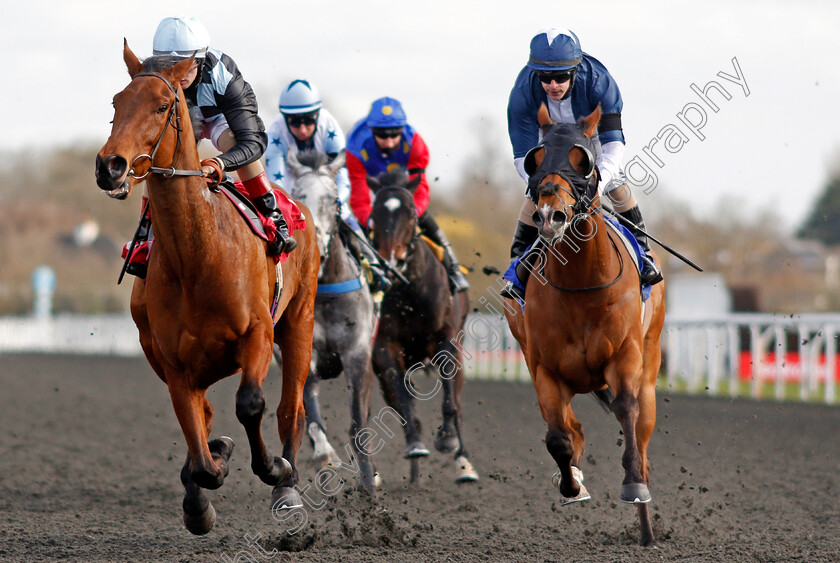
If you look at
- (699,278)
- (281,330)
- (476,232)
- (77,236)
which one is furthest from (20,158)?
(281,330)

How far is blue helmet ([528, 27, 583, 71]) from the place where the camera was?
18.1 feet

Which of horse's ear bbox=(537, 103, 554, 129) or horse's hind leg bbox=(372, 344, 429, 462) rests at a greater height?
horse's ear bbox=(537, 103, 554, 129)

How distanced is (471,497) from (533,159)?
3114 millimetres

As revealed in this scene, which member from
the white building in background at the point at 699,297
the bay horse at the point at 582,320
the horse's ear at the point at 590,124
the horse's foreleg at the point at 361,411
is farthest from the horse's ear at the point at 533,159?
the white building in background at the point at 699,297

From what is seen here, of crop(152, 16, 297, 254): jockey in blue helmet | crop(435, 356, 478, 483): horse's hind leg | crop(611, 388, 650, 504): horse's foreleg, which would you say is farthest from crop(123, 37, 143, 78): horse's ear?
crop(435, 356, 478, 483): horse's hind leg

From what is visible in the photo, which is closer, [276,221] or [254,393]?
[254,393]

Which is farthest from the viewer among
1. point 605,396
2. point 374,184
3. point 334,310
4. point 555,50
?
point 374,184

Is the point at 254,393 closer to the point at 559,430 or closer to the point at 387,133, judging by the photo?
the point at 559,430

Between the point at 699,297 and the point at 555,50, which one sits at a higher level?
the point at 555,50

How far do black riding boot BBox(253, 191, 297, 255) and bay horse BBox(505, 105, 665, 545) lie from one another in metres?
1.25

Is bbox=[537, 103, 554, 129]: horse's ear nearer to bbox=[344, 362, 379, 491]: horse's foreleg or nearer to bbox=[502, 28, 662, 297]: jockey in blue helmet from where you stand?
bbox=[502, 28, 662, 297]: jockey in blue helmet

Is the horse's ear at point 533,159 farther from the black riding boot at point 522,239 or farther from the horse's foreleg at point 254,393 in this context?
the horse's foreleg at point 254,393

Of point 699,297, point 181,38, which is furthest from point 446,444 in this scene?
point 699,297

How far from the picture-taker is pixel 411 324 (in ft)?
27.1
